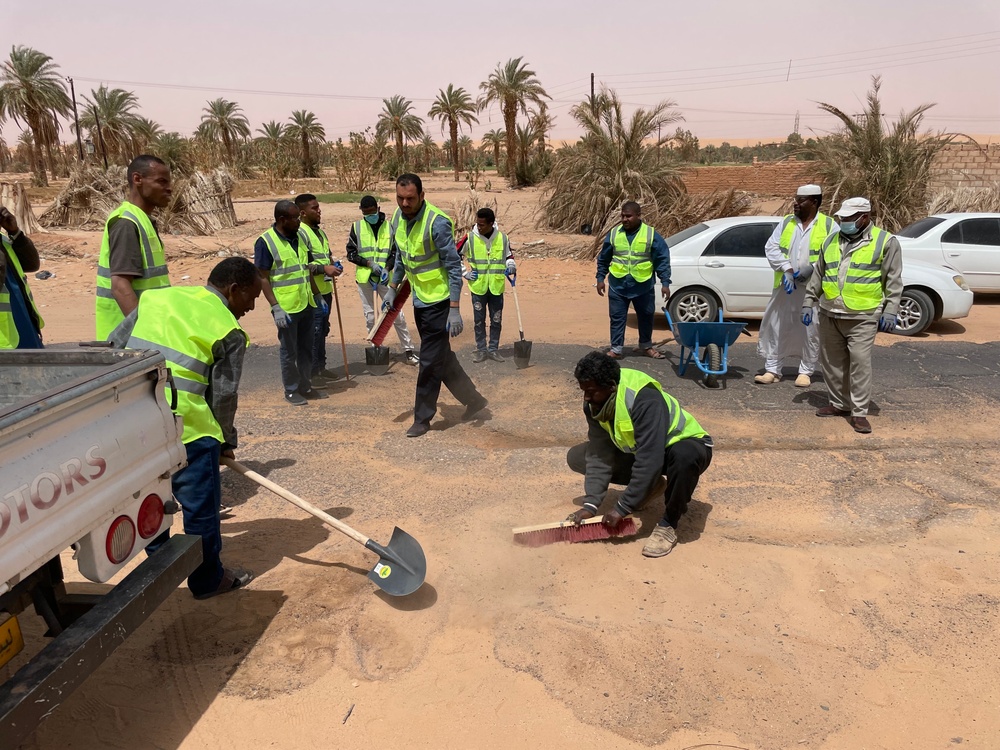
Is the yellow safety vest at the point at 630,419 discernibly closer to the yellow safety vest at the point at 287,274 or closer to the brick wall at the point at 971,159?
the yellow safety vest at the point at 287,274

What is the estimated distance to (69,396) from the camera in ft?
7.58

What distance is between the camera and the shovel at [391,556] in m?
3.53

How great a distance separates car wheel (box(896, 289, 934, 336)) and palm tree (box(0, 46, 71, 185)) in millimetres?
42978

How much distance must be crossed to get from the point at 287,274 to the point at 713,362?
13.6ft

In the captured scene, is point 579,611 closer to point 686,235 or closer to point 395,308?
point 395,308

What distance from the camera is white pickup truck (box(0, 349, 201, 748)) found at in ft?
7.01

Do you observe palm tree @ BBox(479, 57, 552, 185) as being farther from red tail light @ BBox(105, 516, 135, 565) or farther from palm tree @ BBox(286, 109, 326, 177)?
red tail light @ BBox(105, 516, 135, 565)

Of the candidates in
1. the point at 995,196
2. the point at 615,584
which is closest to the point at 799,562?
the point at 615,584

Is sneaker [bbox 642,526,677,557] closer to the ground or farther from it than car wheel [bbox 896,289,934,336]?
closer to the ground

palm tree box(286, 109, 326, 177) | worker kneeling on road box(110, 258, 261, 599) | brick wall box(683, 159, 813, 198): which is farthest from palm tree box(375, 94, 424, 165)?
worker kneeling on road box(110, 258, 261, 599)

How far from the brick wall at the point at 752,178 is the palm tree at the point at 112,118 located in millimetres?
29607

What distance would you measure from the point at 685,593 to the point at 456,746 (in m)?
1.47

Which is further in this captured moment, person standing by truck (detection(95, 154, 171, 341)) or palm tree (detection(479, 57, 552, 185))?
palm tree (detection(479, 57, 552, 185))

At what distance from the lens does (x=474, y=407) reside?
6.31 m
